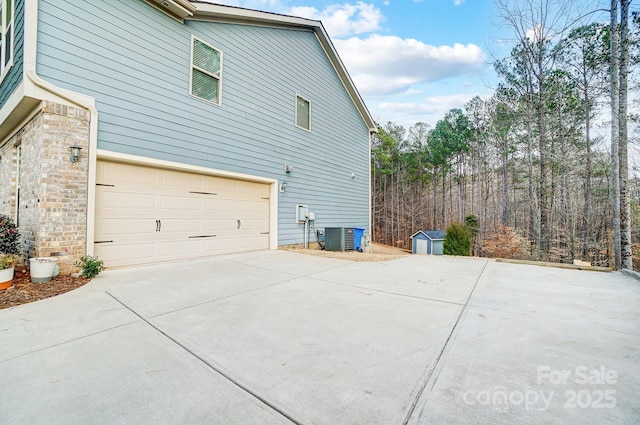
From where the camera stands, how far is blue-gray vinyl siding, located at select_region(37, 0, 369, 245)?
14.0 feet

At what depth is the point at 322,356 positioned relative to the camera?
1816 millimetres

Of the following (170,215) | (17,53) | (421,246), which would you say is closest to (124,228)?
(170,215)

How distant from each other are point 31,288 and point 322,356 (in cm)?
395

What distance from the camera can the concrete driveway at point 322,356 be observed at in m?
1.32

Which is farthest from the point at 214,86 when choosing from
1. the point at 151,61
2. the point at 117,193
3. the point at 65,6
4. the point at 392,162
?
the point at 392,162

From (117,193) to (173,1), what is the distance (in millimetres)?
3731

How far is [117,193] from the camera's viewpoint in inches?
182

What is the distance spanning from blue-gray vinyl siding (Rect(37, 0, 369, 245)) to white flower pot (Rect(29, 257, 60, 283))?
1.90m

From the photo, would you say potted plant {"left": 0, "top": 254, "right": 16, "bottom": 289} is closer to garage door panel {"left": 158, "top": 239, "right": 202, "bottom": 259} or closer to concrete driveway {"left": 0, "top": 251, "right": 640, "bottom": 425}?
concrete driveway {"left": 0, "top": 251, "right": 640, "bottom": 425}

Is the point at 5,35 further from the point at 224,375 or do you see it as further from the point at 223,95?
the point at 224,375

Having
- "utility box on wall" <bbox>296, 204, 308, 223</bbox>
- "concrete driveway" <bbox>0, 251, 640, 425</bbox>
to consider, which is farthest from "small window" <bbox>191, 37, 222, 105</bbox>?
"concrete driveway" <bbox>0, 251, 640, 425</bbox>

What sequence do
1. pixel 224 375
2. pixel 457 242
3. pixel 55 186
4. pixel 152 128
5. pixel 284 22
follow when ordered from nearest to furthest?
pixel 224 375 → pixel 55 186 → pixel 152 128 → pixel 284 22 → pixel 457 242

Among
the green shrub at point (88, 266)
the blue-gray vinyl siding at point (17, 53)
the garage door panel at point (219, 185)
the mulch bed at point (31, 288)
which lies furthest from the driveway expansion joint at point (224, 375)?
the blue-gray vinyl siding at point (17, 53)

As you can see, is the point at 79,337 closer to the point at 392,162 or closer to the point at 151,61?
the point at 151,61
